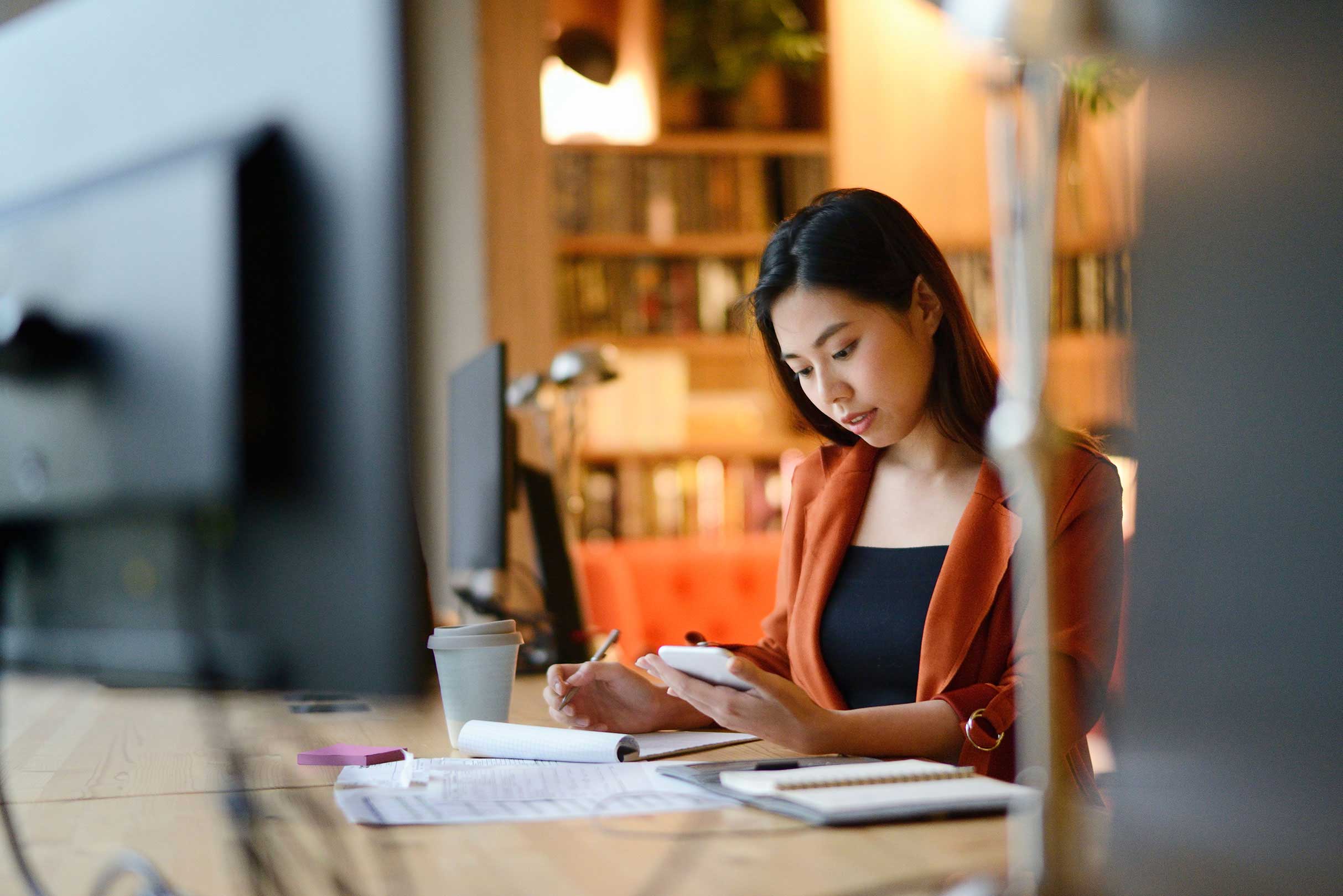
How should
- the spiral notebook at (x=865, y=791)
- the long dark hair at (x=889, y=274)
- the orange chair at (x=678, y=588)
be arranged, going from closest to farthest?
the spiral notebook at (x=865, y=791)
the long dark hair at (x=889, y=274)
the orange chair at (x=678, y=588)

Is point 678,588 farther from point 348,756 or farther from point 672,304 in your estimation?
point 348,756

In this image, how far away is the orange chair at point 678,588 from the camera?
307 centimetres

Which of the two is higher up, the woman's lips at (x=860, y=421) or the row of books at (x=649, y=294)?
the row of books at (x=649, y=294)

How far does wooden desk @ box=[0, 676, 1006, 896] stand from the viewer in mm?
705

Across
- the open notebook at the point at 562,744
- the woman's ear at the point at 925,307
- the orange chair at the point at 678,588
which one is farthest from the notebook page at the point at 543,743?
the orange chair at the point at 678,588

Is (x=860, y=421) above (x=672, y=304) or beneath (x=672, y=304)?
beneath

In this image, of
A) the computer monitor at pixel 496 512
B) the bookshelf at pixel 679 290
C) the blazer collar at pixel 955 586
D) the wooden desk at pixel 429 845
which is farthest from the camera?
the bookshelf at pixel 679 290

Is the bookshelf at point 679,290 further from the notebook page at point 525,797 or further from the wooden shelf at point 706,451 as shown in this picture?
the notebook page at point 525,797

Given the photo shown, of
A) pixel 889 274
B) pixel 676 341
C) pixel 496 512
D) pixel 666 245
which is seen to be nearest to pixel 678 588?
pixel 676 341

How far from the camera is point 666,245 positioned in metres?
3.82

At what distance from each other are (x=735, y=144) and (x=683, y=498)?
116 centimetres

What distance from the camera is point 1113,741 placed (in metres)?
0.58

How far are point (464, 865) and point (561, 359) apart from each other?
1689 mm

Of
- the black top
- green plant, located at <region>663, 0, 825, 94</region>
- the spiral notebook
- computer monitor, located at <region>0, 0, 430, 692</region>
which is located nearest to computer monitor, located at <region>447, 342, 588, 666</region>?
the black top
